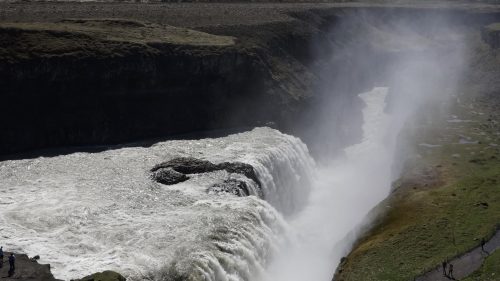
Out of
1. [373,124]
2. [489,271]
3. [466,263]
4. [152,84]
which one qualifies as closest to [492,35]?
[373,124]

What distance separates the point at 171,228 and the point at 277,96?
40.3 m

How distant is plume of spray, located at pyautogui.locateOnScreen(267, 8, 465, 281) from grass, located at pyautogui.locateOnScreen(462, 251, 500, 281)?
13.8 meters

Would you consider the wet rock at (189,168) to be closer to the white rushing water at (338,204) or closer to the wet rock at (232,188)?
the wet rock at (232,188)

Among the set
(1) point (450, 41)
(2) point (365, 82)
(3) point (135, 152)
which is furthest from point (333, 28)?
(3) point (135, 152)

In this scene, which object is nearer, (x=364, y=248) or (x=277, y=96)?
(x=364, y=248)

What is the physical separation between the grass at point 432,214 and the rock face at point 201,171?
12822mm

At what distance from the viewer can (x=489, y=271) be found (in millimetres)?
42125

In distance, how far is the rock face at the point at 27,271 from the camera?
38281 mm

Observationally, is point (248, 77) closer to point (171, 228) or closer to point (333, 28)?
point (171, 228)

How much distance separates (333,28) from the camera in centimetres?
12656

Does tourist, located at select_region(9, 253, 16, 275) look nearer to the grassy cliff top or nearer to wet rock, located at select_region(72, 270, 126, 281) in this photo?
wet rock, located at select_region(72, 270, 126, 281)

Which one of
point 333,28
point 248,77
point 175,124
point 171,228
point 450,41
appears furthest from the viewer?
point 450,41

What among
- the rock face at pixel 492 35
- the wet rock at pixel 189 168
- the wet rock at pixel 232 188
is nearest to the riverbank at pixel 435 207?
the wet rock at pixel 232 188

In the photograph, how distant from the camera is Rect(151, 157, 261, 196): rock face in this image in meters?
56.5
